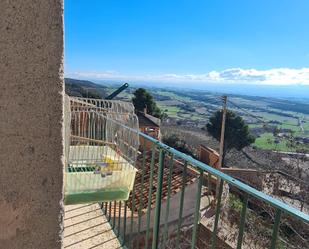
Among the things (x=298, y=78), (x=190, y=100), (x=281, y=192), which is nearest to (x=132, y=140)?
(x=281, y=192)

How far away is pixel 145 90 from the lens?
3081 centimetres

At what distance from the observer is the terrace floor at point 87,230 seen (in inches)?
108

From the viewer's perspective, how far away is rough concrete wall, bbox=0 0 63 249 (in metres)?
0.83

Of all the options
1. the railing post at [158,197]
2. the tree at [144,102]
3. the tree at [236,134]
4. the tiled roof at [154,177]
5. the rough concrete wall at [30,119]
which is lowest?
the tree at [236,134]

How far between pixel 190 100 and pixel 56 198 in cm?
3271

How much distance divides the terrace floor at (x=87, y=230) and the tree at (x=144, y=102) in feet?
87.3

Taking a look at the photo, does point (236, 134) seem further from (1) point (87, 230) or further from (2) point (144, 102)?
(1) point (87, 230)

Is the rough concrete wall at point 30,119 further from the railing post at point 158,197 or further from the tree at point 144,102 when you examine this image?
the tree at point 144,102

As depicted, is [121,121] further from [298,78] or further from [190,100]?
[298,78]

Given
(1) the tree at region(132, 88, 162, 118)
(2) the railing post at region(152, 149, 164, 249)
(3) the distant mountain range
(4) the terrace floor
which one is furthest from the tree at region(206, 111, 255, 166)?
(2) the railing post at region(152, 149, 164, 249)

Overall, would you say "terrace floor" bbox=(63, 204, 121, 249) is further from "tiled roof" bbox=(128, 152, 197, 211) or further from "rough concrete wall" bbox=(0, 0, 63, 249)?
"rough concrete wall" bbox=(0, 0, 63, 249)

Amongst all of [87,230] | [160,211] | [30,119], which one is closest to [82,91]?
[87,230]

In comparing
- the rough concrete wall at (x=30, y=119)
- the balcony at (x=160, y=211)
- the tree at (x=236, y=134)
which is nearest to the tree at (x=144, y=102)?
the tree at (x=236, y=134)

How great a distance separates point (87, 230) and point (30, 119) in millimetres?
2260
